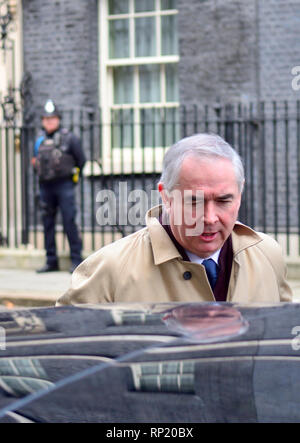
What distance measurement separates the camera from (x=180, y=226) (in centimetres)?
260

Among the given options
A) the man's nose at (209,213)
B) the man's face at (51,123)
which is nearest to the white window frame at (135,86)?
the man's face at (51,123)

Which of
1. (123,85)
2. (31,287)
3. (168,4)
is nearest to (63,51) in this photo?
(123,85)

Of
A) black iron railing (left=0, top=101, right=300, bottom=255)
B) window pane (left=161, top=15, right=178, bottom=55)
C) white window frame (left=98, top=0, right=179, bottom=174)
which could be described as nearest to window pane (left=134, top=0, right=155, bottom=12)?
white window frame (left=98, top=0, right=179, bottom=174)

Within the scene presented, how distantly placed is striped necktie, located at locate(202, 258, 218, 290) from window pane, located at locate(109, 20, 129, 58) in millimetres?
10207

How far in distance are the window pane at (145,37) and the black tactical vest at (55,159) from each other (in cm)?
299

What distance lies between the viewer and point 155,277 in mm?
2578

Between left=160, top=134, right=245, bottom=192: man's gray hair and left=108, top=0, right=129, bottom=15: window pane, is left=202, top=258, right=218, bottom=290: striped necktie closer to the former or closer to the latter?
left=160, top=134, right=245, bottom=192: man's gray hair

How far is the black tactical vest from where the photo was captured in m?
9.83

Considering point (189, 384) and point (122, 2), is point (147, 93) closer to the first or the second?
point (122, 2)

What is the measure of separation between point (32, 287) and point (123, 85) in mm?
4667

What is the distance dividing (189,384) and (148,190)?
32.4 ft

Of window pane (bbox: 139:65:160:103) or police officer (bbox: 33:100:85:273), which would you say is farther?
window pane (bbox: 139:65:160:103)

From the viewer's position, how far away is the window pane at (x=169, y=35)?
12156 mm

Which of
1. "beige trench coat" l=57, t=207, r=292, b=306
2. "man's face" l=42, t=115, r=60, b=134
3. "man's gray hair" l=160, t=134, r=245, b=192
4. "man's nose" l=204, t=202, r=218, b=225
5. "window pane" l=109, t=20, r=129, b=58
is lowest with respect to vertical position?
"beige trench coat" l=57, t=207, r=292, b=306
